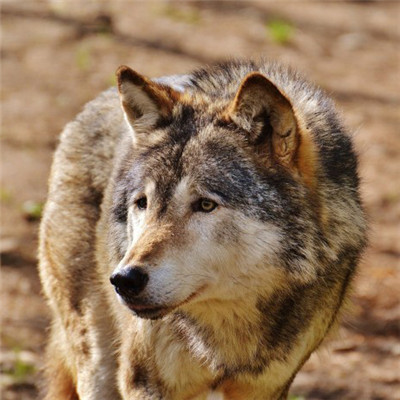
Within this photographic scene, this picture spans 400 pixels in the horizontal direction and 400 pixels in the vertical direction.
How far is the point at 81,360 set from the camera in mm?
5430

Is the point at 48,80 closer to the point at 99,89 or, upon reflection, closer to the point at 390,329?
the point at 99,89

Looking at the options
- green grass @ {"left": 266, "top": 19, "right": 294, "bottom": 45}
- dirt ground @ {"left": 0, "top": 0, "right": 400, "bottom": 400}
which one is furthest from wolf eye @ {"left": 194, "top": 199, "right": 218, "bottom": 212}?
green grass @ {"left": 266, "top": 19, "right": 294, "bottom": 45}

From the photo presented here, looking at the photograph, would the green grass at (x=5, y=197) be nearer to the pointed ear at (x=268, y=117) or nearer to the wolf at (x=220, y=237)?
the wolf at (x=220, y=237)

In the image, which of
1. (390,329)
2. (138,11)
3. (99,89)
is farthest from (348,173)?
(138,11)


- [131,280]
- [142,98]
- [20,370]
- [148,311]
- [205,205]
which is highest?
[142,98]

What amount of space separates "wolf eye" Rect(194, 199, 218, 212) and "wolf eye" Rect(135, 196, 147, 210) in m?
0.29

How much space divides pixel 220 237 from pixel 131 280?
1.64ft

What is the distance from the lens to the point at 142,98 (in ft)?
15.0

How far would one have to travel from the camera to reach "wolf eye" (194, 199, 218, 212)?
4.26 m

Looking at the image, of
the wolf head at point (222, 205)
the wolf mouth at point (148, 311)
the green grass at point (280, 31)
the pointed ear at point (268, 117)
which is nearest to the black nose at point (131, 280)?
the wolf head at point (222, 205)

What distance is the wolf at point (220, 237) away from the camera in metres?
4.20

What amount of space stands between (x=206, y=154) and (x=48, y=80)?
6888mm

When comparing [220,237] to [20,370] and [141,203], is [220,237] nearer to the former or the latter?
[141,203]

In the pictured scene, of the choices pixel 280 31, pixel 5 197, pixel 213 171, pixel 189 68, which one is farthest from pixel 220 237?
pixel 280 31
